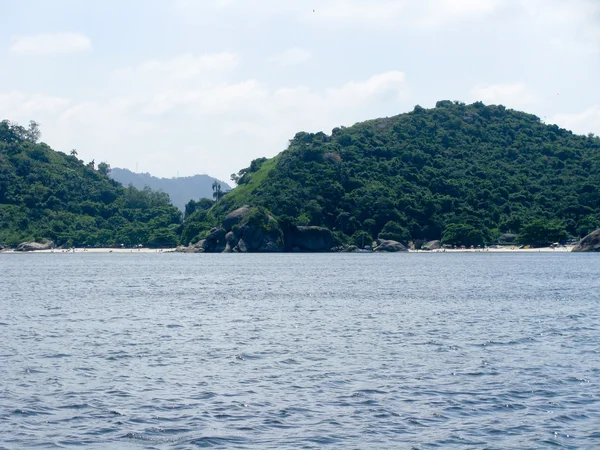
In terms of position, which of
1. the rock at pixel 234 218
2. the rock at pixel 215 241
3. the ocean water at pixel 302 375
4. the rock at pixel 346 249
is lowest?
the ocean water at pixel 302 375

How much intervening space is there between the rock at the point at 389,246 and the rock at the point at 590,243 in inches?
1776

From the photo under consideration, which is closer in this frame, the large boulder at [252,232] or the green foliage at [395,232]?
the large boulder at [252,232]

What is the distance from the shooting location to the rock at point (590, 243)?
15725 centimetres

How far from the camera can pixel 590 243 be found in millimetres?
158375

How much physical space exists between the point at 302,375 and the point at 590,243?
148 meters

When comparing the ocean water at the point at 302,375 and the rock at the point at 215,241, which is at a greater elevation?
the rock at the point at 215,241

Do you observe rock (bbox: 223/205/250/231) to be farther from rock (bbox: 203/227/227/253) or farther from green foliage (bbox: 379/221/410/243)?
green foliage (bbox: 379/221/410/243)

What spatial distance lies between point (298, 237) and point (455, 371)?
164264 mm

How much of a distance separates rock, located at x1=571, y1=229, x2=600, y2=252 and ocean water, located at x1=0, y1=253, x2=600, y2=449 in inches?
4434

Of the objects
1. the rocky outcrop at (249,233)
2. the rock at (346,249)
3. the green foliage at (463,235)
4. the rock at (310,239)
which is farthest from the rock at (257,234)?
the green foliage at (463,235)

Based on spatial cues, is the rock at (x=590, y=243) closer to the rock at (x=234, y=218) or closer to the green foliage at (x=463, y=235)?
the green foliage at (x=463, y=235)

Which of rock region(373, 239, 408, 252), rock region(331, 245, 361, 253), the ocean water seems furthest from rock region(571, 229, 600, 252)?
the ocean water

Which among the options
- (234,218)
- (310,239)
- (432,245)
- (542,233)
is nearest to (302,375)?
(542,233)

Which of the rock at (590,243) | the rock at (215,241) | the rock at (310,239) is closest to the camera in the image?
the rock at (590,243)
